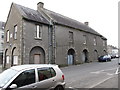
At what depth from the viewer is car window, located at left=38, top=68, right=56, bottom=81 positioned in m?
5.41

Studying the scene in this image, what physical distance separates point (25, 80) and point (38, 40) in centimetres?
1526

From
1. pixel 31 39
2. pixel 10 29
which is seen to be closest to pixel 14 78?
pixel 31 39

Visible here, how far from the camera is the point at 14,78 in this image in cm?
459

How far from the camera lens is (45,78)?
555cm

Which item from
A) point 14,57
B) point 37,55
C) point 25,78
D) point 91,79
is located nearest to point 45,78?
point 25,78

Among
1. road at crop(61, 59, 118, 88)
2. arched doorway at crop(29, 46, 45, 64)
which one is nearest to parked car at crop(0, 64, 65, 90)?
road at crop(61, 59, 118, 88)

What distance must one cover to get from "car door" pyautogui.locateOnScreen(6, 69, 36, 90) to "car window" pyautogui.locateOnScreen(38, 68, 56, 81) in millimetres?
314

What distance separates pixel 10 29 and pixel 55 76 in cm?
1865

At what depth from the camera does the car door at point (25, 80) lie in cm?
461

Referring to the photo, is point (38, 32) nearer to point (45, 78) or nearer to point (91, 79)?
point (91, 79)

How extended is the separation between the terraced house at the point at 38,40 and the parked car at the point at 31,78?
12624mm

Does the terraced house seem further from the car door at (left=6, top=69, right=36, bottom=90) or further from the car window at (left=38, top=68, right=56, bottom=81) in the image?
the car door at (left=6, top=69, right=36, bottom=90)

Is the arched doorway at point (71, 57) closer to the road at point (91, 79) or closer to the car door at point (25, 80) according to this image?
the road at point (91, 79)

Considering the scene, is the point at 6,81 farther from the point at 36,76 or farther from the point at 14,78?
the point at 36,76
